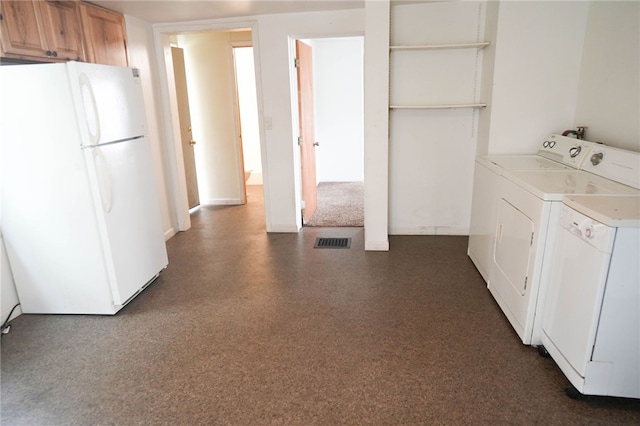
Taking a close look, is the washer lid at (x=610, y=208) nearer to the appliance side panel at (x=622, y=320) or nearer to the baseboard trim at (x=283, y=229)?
the appliance side panel at (x=622, y=320)

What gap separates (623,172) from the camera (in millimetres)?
2342

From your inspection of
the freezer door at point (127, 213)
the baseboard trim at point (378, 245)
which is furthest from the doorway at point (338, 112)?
the freezer door at point (127, 213)

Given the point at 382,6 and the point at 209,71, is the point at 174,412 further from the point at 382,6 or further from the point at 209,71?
the point at 209,71

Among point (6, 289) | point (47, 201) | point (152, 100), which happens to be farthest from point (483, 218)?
point (6, 289)

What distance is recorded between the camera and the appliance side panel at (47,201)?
2441 mm

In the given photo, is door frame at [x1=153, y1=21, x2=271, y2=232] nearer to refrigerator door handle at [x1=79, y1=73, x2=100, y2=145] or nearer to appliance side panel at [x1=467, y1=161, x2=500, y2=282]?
Answer: refrigerator door handle at [x1=79, y1=73, x2=100, y2=145]

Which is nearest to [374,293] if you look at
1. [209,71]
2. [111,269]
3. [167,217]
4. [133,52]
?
[111,269]

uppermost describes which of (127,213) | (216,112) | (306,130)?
(216,112)

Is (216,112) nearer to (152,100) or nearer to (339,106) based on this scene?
(152,100)

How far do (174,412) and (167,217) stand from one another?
2.94m

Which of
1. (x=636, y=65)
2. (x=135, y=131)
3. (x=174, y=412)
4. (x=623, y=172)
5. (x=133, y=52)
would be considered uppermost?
(x=133, y=52)

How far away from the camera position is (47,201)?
2645 millimetres

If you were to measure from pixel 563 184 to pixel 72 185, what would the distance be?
3085mm

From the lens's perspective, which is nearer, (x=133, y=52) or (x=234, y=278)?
(x=234, y=278)
